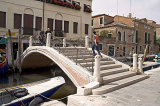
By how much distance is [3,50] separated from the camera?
14508mm

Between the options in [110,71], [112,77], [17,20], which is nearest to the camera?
[112,77]

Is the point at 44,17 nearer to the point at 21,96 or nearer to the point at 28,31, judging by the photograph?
the point at 28,31

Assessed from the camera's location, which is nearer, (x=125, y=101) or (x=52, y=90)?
(x=125, y=101)

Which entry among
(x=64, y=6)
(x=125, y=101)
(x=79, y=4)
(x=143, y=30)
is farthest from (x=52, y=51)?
(x=143, y=30)

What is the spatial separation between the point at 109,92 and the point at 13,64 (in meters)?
11.9

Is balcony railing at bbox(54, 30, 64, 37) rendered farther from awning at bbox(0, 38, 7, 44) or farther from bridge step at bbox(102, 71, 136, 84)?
bridge step at bbox(102, 71, 136, 84)

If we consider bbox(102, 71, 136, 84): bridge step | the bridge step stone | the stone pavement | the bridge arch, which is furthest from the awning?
the stone pavement

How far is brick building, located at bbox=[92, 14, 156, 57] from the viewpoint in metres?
23.8

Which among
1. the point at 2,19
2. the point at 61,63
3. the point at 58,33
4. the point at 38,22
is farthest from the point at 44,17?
the point at 61,63

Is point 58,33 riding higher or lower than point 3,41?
higher

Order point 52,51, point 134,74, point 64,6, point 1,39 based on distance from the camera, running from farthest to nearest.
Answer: point 64,6
point 1,39
point 52,51
point 134,74

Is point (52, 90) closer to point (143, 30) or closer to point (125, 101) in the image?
Answer: point (125, 101)

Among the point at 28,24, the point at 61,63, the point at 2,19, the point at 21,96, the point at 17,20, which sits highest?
the point at 17,20

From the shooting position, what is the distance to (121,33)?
25.2 m
